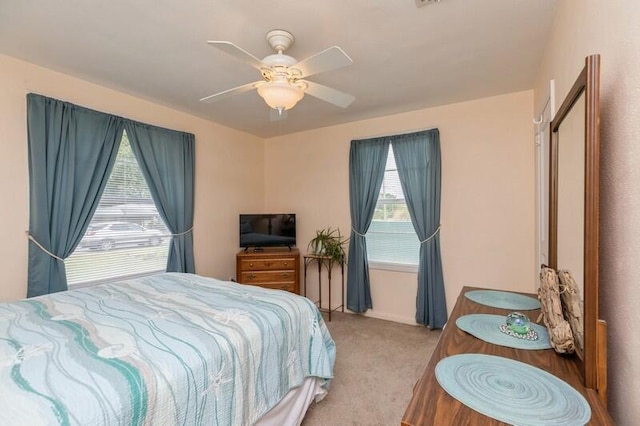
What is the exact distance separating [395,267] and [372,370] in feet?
4.59

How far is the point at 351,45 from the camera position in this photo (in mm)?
2148

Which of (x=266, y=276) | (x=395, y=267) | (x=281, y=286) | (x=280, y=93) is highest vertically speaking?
(x=280, y=93)

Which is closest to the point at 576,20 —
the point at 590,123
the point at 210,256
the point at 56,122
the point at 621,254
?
the point at 590,123

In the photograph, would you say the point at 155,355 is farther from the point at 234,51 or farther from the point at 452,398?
the point at 234,51

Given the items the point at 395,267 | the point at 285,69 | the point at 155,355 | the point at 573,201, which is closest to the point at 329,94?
the point at 285,69

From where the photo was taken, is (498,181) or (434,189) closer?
(498,181)

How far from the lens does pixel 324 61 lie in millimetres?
1632

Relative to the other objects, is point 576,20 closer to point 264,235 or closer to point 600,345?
point 600,345

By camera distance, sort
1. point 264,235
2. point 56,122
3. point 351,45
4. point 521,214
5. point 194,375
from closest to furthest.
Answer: point 194,375, point 351,45, point 56,122, point 521,214, point 264,235

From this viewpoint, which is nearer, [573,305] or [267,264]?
[573,305]

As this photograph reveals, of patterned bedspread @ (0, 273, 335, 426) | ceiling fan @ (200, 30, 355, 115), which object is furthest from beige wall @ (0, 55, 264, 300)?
ceiling fan @ (200, 30, 355, 115)

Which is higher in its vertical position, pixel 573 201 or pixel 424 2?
pixel 424 2

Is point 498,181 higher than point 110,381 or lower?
higher

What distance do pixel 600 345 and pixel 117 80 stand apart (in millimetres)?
3518
